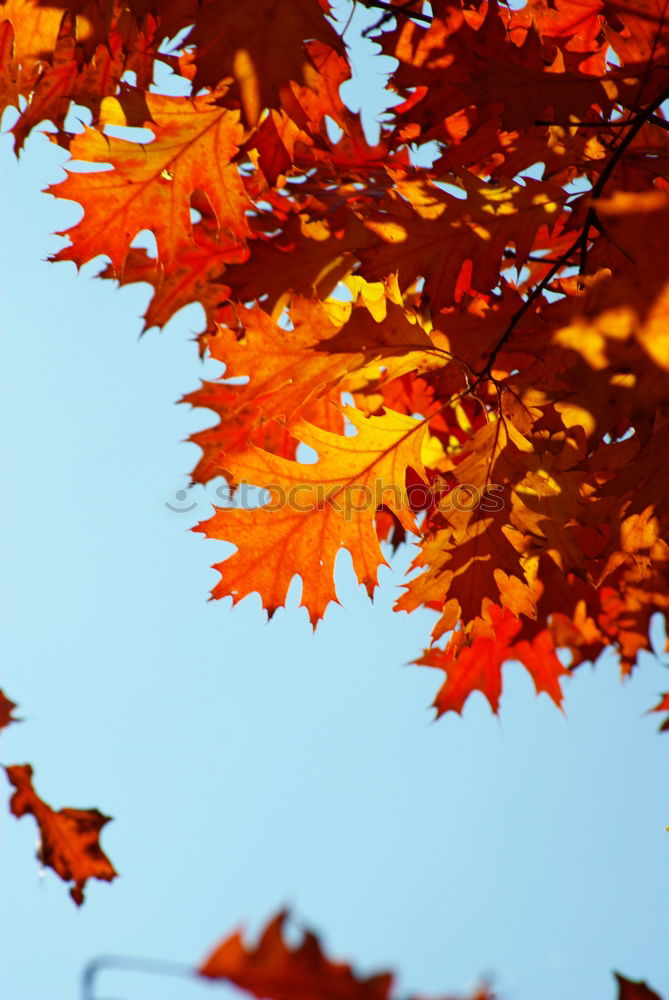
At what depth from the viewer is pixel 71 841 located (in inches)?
88.3

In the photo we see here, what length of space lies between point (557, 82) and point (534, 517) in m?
1.02

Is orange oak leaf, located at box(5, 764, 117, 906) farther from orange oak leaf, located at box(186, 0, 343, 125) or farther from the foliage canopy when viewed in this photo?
orange oak leaf, located at box(186, 0, 343, 125)

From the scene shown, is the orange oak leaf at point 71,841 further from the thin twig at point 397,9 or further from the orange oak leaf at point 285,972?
the thin twig at point 397,9

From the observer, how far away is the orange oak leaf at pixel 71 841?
7.29 ft

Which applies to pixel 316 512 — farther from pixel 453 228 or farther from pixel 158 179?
pixel 158 179

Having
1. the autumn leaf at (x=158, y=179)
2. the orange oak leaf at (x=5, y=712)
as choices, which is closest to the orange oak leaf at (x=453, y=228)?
the autumn leaf at (x=158, y=179)

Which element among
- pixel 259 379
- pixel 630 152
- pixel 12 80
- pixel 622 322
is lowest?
pixel 622 322

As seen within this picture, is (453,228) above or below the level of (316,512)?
above

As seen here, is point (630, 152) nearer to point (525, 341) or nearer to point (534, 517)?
point (525, 341)

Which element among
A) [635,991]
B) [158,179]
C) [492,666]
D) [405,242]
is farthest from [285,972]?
[492,666]

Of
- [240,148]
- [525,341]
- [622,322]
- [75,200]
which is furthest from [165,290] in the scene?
[622,322]

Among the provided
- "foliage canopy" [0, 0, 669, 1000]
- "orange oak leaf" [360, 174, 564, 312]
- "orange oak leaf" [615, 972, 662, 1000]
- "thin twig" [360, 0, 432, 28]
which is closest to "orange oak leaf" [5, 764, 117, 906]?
"foliage canopy" [0, 0, 669, 1000]

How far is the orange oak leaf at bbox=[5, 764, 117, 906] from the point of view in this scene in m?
2.22

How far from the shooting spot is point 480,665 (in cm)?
340
